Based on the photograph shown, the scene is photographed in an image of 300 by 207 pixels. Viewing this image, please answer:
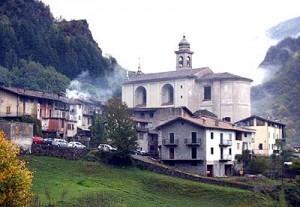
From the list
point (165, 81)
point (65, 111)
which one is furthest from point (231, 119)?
point (65, 111)

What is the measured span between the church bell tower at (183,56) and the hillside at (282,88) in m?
20.2

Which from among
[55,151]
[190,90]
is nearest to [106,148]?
[55,151]

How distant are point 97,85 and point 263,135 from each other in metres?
48.7

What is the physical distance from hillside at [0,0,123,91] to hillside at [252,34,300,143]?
28.8 m

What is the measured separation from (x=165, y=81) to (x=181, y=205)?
43880 mm

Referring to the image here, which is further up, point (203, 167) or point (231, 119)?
point (231, 119)

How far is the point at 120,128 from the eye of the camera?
200ft

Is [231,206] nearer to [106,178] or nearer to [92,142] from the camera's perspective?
[106,178]

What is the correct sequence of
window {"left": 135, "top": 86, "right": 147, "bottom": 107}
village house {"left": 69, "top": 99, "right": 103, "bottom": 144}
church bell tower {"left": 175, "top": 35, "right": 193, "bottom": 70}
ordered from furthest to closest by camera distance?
church bell tower {"left": 175, "top": 35, "right": 193, "bottom": 70}, window {"left": 135, "top": 86, "right": 147, "bottom": 107}, village house {"left": 69, "top": 99, "right": 103, "bottom": 144}

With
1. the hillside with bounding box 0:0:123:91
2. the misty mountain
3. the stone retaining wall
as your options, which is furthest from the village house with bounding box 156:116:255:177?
the misty mountain

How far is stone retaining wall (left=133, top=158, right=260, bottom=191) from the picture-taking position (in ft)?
186

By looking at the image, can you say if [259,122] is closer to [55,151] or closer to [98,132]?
[98,132]

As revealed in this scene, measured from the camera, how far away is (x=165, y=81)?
3684 inches

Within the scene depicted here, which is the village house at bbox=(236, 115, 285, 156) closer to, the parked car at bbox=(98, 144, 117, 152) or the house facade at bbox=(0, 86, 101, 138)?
the house facade at bbox=(0, 86, 101, 138)
